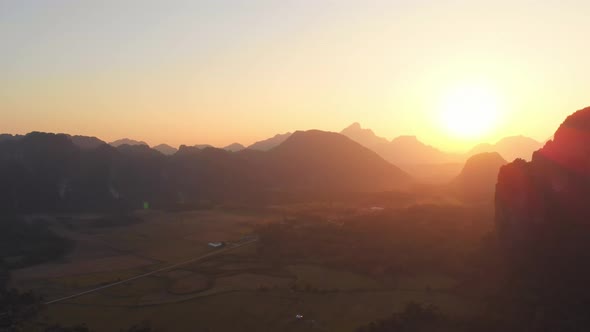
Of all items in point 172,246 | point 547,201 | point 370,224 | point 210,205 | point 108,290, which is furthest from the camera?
point 210,205

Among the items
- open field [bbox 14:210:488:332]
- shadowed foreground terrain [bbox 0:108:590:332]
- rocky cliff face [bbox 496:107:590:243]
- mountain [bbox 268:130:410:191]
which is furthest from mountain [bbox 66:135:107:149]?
rocky cliff face [bbox 496:107:590:243]

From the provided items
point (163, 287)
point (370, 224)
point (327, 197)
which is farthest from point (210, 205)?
point (163, 287)

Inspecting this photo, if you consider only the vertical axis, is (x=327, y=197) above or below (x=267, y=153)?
below

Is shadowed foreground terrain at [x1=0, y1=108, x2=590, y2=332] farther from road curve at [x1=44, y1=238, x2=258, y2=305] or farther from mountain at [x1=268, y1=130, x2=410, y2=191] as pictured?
mountain at [x1=268, y1=130, x2=410, y2=191]

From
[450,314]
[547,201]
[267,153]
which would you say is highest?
[267,153]

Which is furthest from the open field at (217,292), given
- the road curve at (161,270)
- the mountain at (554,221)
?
the mountain at (554,221)

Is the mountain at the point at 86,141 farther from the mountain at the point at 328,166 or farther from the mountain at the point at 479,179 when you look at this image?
the mountain at the point at 479,179

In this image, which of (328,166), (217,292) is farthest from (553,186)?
(328,166)

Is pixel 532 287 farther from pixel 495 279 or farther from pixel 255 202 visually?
pixel 255 202
